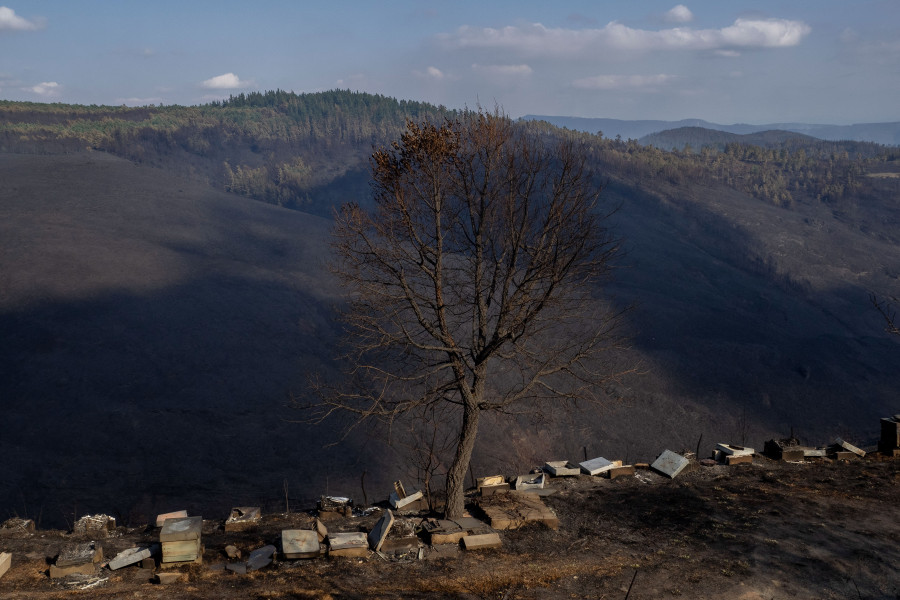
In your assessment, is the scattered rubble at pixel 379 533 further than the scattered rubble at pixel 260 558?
Yes

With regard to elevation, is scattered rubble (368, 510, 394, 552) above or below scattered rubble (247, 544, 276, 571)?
above

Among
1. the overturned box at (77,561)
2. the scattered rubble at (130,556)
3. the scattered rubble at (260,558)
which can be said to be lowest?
the scattered rubble at (260,558)

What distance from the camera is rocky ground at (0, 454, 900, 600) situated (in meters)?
9.65

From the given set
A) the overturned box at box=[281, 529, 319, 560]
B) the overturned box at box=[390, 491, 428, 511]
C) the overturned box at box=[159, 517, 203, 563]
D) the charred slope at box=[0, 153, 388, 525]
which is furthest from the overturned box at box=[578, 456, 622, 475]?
the charred slope at box=[0, 153, 388, 525]

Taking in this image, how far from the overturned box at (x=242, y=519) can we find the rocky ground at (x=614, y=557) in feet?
0.62

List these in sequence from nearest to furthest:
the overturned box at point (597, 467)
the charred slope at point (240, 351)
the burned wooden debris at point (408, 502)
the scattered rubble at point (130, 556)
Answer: the scattered rubble at point (130, 556) < the burned wooden debris at point (408, 502) < the overturned box at point (597, 467) < the charred slope at point (240, 351)

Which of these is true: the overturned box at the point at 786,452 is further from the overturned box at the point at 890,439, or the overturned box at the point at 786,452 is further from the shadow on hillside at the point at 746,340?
the shadow on hillside at the point at 746,340

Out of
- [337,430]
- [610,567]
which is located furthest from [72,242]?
[610,567]

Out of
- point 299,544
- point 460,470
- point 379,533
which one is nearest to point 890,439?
point 460,470

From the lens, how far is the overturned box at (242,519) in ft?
41.2

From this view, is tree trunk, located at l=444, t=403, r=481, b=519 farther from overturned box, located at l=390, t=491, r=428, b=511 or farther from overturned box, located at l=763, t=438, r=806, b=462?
overturned box, located at l=763, t=438, r=806, b=462

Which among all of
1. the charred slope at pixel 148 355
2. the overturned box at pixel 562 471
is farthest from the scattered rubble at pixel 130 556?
the charred slope at pixel 148 355

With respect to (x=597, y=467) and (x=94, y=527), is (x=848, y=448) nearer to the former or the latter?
(x=597, y=467)

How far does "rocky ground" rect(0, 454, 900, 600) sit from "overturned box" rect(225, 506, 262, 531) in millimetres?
190
